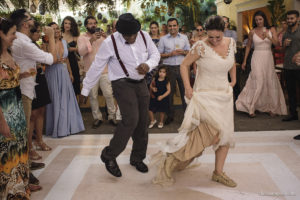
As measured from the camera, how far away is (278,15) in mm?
10219

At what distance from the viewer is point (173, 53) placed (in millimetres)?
5246

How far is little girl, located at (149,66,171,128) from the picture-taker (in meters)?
5.14

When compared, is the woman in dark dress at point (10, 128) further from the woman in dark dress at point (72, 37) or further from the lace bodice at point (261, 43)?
the lace bodice at point (261, 43)

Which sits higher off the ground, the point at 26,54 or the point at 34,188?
the point at 26,54

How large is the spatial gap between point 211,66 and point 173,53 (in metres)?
2.48

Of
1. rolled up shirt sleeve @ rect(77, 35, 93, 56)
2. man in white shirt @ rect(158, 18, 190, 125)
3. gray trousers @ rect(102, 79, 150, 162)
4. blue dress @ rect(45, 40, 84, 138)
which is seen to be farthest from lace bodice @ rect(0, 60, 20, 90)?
man in white shirt @ rect(158, 18, 190, 125)

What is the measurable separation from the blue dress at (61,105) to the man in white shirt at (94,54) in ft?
1.35

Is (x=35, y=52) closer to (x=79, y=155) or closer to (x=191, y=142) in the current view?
(x=79, y=155)

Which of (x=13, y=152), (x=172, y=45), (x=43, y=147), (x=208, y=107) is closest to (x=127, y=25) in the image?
(x=208, y=107)

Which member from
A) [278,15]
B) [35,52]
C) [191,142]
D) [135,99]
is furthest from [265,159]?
[278,15]

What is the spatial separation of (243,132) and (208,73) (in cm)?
209

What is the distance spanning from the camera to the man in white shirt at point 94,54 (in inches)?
198

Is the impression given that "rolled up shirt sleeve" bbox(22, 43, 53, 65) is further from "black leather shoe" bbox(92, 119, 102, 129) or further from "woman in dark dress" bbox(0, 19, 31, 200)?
"black leather shoe" bbox(92, 119, 102, 129)

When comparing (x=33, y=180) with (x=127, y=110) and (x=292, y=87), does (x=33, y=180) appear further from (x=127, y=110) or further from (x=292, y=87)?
(x=292, y=87)
